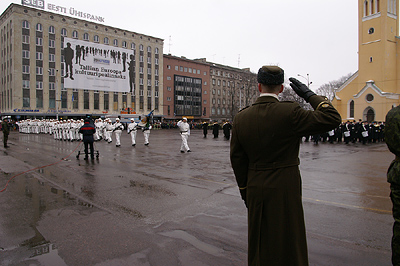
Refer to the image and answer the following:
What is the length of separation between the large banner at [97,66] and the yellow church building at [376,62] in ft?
171

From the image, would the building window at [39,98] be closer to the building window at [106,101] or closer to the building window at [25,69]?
the building window at [25,69]

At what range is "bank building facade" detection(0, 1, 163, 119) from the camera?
59.0 metres

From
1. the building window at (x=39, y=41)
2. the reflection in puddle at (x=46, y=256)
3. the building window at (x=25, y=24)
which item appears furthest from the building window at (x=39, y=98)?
the reflection in puddle at (x=46, y=256)

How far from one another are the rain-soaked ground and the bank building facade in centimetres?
Result: 4440

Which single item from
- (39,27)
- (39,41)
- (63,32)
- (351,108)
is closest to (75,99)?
(39,41)

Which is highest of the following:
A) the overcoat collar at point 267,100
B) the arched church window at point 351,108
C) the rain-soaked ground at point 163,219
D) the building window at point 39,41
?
the building window at point 39,41

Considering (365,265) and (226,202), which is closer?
(365,265)

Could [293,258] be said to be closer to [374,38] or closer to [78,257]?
[78,257]

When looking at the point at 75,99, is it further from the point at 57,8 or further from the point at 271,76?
the point at 271,76

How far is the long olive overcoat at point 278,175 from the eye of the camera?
250cm

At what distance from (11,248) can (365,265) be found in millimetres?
4708

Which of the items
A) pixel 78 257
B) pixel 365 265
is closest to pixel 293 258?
pixel 365 265

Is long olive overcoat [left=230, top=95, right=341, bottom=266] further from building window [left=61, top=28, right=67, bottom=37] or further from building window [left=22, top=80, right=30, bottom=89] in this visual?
building window [left=61, top=28, right=67, bottom=37]

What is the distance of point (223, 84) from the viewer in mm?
99188
